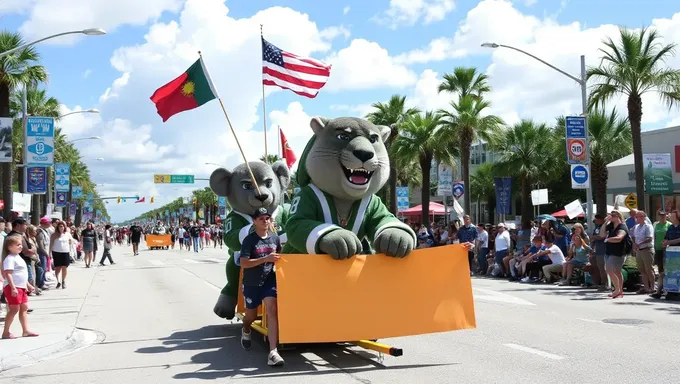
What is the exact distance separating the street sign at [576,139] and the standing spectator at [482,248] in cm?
345

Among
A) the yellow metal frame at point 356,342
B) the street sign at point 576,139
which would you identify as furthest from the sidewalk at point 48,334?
the street sign at point 576,139

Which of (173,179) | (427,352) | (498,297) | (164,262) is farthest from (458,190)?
(173,179)

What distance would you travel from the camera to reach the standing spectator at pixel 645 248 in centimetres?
1422

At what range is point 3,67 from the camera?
25.2 m

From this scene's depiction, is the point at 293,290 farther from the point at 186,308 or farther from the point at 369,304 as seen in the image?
the point at 186,308

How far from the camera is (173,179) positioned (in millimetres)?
63406

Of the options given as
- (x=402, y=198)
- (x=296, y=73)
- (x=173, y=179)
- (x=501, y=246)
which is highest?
(x=173, y=179)

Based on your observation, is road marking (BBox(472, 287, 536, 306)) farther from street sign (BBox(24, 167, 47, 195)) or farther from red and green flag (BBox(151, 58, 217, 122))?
street sign (BBox(24, 167, 47, 195))

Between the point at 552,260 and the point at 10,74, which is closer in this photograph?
the point at 552,260

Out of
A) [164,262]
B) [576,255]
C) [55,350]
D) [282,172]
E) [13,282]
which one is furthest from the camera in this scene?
[164,262]

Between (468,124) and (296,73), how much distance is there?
1923 centimetres

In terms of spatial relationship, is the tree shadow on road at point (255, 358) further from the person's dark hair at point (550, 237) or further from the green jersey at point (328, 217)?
the person's dark hair at point (550, 237)

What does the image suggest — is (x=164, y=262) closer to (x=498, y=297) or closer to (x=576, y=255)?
(x=576, y=255)

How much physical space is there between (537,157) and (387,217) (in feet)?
107
